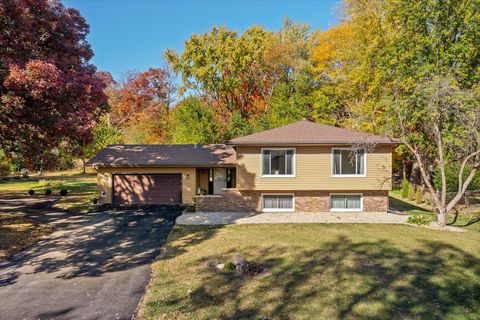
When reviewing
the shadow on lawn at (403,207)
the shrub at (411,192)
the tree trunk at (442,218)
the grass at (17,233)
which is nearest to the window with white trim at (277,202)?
the shadow on lawn at (403,207)

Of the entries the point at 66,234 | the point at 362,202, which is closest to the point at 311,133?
the point at 362,202

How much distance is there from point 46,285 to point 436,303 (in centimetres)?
1043

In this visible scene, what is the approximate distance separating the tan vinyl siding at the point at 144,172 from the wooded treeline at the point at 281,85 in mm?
2964

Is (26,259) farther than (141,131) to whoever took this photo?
No

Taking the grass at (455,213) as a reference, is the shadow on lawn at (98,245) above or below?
below

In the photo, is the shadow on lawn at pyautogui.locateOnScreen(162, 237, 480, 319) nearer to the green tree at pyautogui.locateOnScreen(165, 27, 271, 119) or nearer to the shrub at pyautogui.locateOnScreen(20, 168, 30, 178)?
the green tree at pyautogui.locateOnScreen(165, 27, 271, 119)

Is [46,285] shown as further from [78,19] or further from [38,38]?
[78,19]

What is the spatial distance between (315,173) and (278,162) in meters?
2.20

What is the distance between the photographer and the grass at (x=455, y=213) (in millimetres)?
16641

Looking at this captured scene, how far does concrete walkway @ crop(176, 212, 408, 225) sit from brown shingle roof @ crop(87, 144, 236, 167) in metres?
4.39

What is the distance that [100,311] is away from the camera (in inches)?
296

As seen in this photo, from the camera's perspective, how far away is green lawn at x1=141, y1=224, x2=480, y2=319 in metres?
7.56

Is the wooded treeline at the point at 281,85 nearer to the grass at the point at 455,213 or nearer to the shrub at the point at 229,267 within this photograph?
the grass at the point at 455,213

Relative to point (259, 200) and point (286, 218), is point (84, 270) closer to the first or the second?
point (286, 218)
